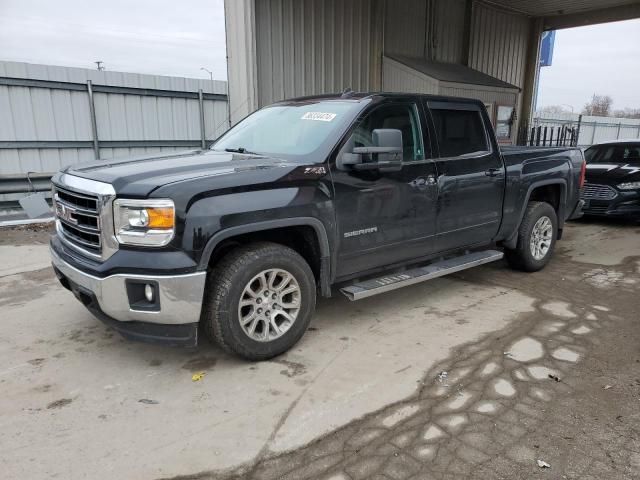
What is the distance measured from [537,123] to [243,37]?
16031 millimetres

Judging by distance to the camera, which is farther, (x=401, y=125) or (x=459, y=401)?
(x=401, y=125)

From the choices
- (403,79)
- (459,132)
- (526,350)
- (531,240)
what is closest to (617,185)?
(531,240)

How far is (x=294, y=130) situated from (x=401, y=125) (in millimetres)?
966

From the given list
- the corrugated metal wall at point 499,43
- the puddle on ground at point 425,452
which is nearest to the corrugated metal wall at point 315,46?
the corrugated metal wall at point 499,43

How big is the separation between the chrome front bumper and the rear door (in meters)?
2.44

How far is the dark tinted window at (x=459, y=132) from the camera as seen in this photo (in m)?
4.71

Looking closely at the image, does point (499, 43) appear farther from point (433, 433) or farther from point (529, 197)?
point (433, 433)

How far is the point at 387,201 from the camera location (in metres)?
4.14

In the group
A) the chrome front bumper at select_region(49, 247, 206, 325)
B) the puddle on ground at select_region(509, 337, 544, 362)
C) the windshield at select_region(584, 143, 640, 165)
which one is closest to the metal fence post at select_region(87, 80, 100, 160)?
the chrome front bumper at select_region(49, 247, 206, 325)

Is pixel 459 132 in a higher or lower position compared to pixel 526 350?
higher

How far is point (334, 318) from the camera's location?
453 centimetres

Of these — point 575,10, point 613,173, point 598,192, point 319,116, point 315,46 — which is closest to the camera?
point 319,116

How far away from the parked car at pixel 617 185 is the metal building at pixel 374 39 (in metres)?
3.86

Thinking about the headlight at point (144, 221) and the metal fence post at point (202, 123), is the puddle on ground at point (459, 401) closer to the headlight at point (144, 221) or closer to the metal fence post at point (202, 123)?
the headlight at point (144, 221)
